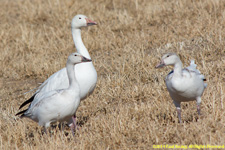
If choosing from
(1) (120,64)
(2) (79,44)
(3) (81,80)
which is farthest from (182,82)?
(1) (120,64)

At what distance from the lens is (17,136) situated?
534cm

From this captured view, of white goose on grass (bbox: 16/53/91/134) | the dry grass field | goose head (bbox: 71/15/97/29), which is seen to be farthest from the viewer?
goose head (bbox: 71/15/97/29)

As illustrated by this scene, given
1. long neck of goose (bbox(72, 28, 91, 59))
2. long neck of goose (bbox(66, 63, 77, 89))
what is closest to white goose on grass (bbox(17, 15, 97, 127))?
long neck of goose (bbox(72, 28, 91, 59))

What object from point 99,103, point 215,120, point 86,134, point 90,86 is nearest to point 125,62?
point 99,103

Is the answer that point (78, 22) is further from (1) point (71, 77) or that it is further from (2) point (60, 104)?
(2) point (60, 104)

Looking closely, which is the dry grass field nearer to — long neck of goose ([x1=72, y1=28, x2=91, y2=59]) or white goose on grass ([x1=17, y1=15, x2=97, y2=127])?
white goose on grass ([x1=17, y1=15, x2=97, y2=127])

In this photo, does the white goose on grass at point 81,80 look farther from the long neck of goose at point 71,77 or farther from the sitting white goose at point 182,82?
the sitting white goose at point 182,82

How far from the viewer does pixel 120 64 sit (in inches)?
315

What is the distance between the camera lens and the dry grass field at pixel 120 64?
15.5 feet

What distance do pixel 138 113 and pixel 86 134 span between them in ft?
2.67

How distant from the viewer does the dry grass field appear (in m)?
4.74

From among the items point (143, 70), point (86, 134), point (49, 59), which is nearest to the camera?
point (86, 134)

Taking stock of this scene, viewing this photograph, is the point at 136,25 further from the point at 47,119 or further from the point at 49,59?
the point at 47,119

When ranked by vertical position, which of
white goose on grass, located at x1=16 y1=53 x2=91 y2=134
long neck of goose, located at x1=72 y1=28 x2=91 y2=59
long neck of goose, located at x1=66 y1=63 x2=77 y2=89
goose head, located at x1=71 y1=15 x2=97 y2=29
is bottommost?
white goose on grass, located at x1=16 y1=53 x2=91 y2=134
